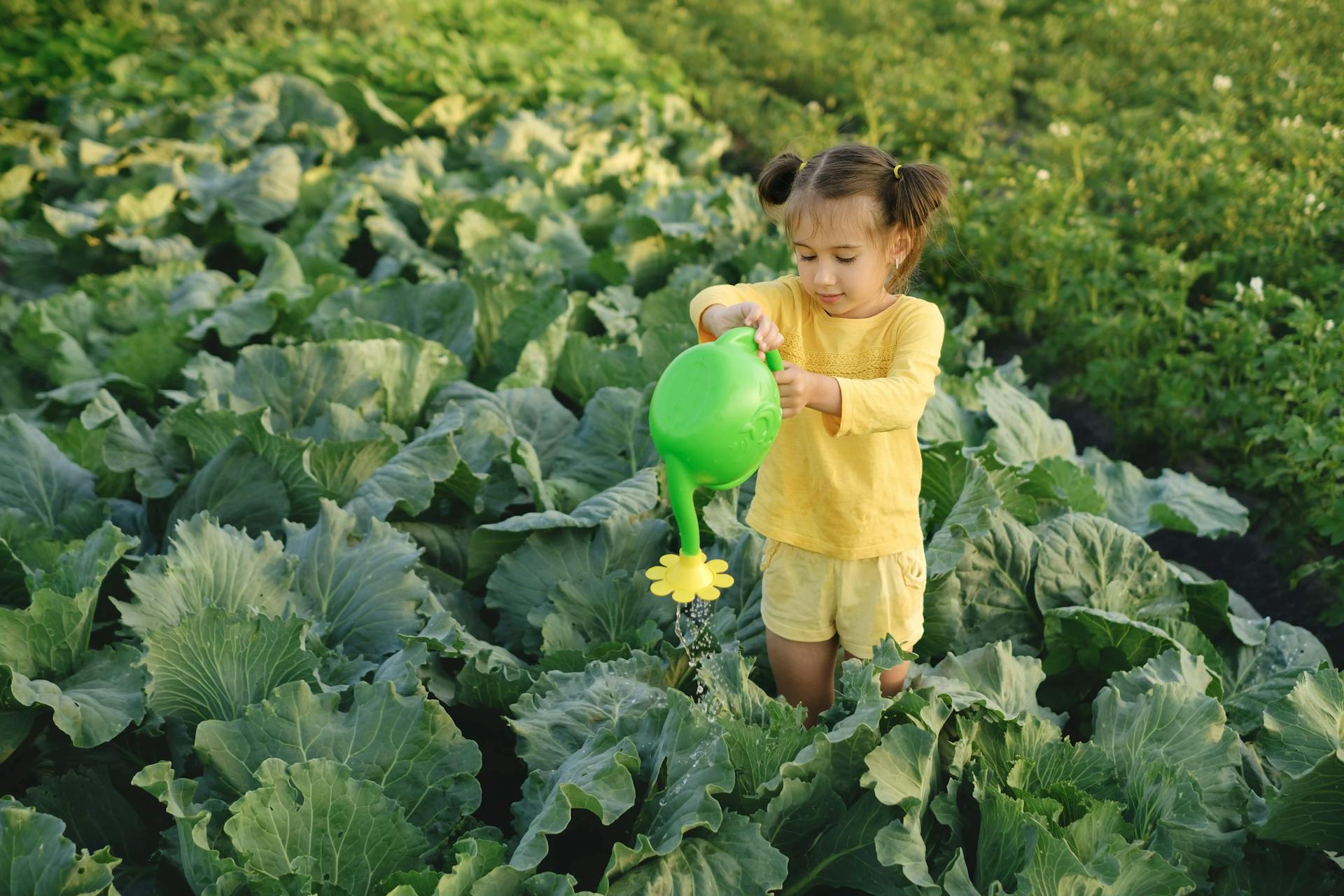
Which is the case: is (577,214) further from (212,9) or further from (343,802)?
(212,9)

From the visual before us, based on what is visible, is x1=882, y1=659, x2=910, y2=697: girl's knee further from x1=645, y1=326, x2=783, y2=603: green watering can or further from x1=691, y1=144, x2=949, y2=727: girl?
x1=645, y1=326, x2=783, y2=603: green watering can

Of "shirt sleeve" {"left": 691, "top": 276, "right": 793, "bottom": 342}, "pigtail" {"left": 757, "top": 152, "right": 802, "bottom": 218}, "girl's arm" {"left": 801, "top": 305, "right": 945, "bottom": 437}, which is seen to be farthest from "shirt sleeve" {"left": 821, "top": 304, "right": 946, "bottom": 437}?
"pigtail" {"left": 757, "top": 152, "right": 802, "bottom": 218}

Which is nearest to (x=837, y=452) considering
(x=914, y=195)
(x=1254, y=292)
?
(x=914, y=195)

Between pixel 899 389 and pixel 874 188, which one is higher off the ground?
pixel 874 188

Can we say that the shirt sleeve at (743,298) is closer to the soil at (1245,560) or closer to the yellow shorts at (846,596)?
the yellow shorts at (846,596)

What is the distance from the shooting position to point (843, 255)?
216 cm

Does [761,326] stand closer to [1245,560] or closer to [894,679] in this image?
[894,679]

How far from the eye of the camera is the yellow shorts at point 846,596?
2.40m

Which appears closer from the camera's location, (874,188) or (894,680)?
(874,188)

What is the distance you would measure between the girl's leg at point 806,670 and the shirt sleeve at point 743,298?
0.70 metres

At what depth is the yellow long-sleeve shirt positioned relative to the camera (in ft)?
7.34

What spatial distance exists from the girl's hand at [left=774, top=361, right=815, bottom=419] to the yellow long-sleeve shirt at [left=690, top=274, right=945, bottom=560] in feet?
0.79

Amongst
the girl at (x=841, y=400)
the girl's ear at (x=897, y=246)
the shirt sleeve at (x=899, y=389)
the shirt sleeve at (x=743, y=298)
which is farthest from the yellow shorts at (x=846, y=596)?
the girl's ear at (x=897, y=246)

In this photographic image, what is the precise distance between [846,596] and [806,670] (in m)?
0.23
